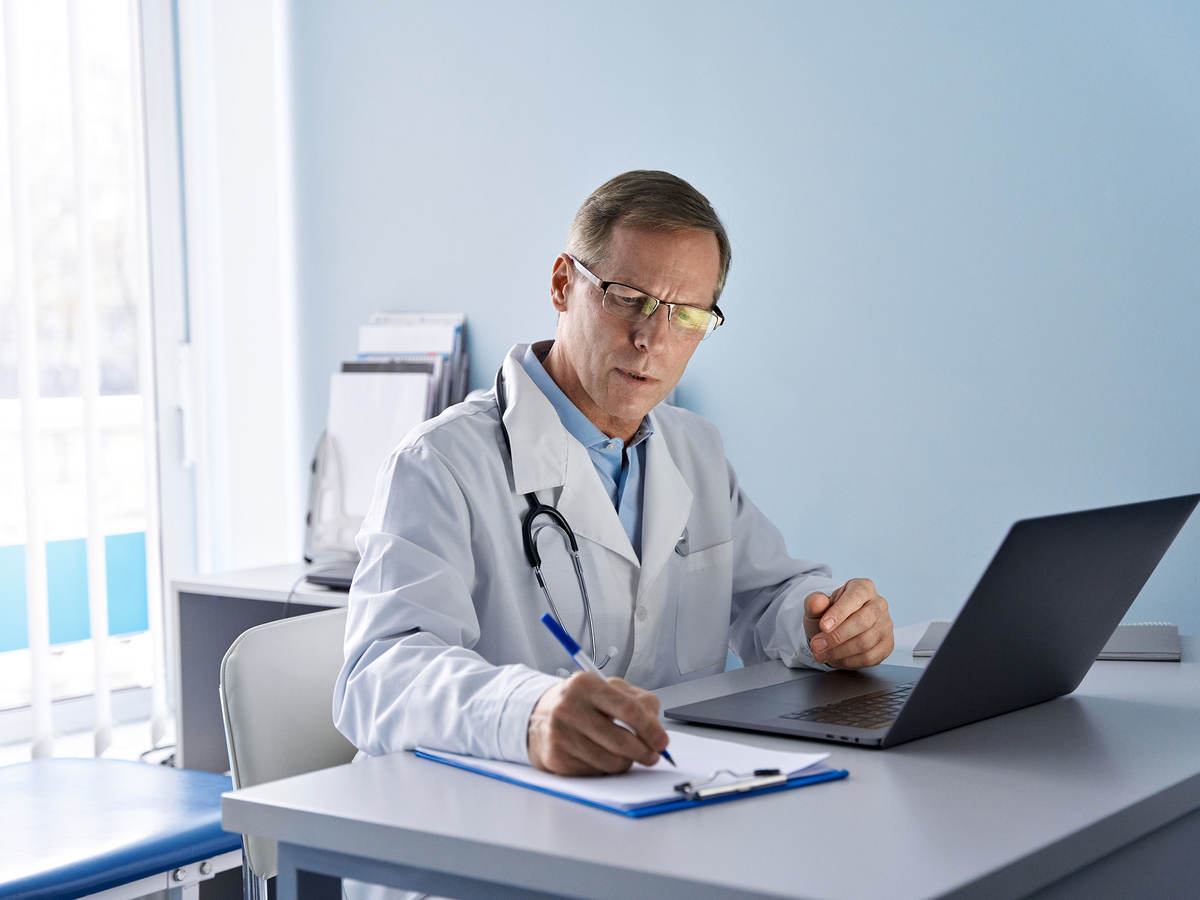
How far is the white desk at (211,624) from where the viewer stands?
100 inches

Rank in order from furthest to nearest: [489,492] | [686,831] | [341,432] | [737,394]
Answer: [341,432] < [737,394] < [489,492] < [686,831]

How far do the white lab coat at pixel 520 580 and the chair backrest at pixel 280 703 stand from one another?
19cm

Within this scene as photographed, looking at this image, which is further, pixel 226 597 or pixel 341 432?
pixel 341 432

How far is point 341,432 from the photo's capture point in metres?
2.88

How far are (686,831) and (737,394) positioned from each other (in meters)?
1.76

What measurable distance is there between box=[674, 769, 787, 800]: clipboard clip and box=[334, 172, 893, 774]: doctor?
0.28 m

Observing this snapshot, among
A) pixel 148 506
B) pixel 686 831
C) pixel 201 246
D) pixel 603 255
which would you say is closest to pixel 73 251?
pixel 201 246

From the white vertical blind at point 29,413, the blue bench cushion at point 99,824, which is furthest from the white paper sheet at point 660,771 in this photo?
the white vertical blind at point 29,413

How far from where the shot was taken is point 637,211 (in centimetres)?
148

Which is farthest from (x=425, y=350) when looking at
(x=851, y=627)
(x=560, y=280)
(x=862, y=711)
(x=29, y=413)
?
(x=862, y=711)

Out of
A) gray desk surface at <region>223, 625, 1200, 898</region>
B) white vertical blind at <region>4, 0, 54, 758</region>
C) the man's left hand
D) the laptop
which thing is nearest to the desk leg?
gray desk surface at <region>223, 625, 1200, 898</region>

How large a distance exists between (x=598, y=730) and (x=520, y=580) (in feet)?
1.65

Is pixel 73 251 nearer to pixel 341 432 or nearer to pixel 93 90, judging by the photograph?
pixel 93 90

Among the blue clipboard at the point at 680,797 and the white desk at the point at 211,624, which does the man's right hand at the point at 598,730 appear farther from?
the white desk at the point at 211,624
